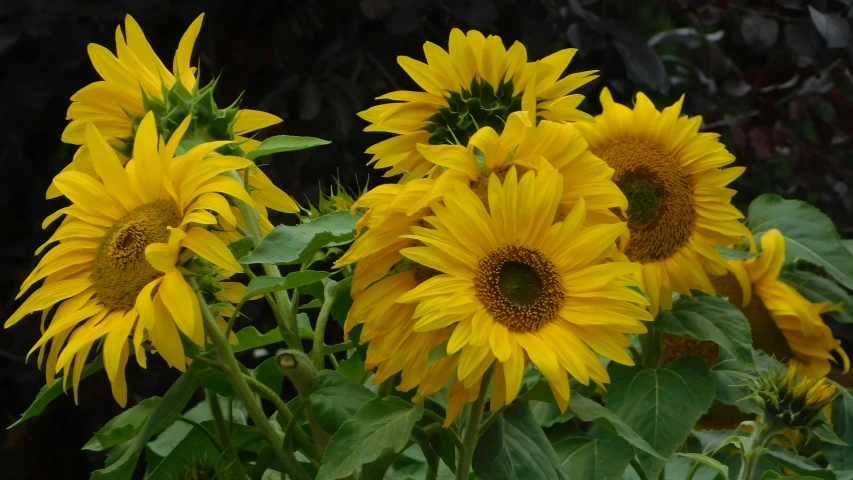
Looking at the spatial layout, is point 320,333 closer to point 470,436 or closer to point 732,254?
point 470,436

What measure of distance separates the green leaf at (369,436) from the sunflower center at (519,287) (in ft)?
0.24

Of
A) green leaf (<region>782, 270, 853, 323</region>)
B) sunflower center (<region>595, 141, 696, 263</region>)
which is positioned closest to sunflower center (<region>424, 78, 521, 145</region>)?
sunflower center (<region>595, 141, 696, 263</region>)

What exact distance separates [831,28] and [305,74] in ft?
2.32

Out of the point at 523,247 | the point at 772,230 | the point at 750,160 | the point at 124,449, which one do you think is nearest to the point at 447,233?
the point at 523,247

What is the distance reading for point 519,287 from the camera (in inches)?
20.5

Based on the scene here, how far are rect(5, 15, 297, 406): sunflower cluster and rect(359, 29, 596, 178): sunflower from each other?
3.7 inches

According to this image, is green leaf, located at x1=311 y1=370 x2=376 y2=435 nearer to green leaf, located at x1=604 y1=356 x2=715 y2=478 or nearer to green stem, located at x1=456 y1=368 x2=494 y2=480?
green stem, located at x1=456 y1=368 x2=494 y2=480

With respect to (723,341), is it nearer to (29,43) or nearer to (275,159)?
(275,159)

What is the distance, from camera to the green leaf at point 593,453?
0.69 metres

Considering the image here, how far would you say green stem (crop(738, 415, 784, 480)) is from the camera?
62 cm

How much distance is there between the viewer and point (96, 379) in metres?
1.40

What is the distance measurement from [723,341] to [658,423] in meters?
0.09

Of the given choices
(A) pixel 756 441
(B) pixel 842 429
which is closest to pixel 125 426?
(A) pixel 756 441

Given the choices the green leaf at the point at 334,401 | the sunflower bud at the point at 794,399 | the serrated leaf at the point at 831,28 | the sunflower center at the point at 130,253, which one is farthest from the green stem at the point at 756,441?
the serrated leaf at the point at 831,28
